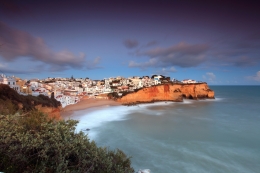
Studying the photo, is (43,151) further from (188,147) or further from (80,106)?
(80,106)

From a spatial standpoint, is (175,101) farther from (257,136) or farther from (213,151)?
(213,151)

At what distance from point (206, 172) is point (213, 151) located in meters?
3.00

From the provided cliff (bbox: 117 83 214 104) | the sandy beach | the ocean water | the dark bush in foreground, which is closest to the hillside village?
the sandy beach

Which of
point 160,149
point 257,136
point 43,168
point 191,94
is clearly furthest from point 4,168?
point 191,94

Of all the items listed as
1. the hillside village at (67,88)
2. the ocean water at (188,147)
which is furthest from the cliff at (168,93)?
the ocean water at (188,147)

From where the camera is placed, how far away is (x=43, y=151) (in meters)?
3.45

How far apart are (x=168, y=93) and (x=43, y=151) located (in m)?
37.8

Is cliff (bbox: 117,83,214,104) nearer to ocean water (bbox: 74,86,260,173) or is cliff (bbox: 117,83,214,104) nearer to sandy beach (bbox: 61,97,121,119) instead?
sandy beach (bbox: 61,97,121,119)

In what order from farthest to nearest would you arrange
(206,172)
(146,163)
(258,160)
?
(258,160) < (146,163) < (206,172)

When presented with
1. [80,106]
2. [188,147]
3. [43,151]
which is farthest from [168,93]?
[43,151]

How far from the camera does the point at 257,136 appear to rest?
13.3 meters

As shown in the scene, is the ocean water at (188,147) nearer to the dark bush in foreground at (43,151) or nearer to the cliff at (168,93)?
the dark bush in foreground at (43,151)

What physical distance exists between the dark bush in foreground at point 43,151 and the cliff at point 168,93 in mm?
30977

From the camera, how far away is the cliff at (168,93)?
3614cm
